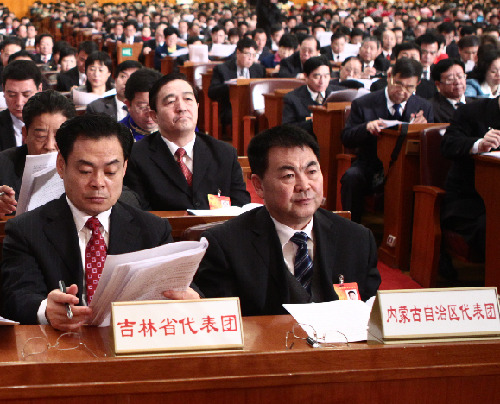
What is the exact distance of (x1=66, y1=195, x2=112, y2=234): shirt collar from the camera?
1863 mm

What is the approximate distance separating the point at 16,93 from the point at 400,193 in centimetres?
198

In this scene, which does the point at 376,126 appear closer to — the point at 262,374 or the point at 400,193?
the point at 400,193

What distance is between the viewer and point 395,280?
3.79m

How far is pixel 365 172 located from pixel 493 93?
1.41 meters

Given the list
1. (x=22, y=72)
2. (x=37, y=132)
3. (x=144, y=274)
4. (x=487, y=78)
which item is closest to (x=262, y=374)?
(x=144, y=274)

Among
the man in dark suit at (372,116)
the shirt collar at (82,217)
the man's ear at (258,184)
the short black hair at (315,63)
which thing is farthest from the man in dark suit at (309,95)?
the shirt collar at (82,217)

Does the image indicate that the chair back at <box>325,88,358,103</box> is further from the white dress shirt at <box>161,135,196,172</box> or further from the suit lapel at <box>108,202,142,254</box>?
the suit lapel at <box>108,202,142,254</box>

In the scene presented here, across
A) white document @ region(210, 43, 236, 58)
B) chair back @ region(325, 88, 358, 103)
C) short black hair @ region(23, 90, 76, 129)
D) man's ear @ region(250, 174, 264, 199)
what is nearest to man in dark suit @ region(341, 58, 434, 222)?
chair back @ region(325, 88, 358, 103)

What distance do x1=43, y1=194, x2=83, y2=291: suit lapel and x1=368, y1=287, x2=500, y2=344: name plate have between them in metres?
0.78

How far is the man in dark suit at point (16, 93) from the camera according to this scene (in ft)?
12.5

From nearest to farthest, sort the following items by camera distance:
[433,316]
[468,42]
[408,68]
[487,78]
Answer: [433,316] < [408,68] < [487,78] < [468,42]

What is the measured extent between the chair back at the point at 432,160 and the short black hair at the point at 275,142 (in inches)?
75.5

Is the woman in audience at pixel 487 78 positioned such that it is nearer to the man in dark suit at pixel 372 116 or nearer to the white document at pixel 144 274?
the man in dark suit at pixel 372 116

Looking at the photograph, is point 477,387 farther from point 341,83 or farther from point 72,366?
point 341,83
